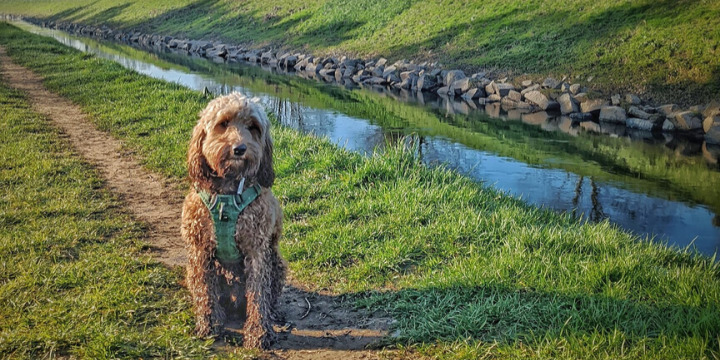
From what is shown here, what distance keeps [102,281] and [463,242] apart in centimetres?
354

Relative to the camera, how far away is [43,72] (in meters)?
21.5

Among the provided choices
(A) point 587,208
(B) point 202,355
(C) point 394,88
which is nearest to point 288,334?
(B) point 202,355

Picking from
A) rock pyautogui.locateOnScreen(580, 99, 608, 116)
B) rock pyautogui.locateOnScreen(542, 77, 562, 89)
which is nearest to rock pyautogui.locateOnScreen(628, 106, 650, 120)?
rock pyautogui.locateOnScreen(580, 99, 608, 116)

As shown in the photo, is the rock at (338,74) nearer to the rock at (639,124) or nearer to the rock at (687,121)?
the rock at (639,124)

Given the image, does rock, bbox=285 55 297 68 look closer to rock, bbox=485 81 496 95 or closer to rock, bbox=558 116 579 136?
rock, bbox=485 81 496 95

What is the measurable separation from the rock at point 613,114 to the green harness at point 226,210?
14465 mm

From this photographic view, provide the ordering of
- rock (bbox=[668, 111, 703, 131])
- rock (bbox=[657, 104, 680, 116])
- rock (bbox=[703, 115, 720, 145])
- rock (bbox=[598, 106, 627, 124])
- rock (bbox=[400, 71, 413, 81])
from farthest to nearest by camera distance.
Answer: rock (bbox=[400, 71, 413, 81]) → rock (bbox=[598, 106, 627, 124]) → rock (bbox=[657, 104, 680, 116]) → rock (bbox=[668, 111, 703, 131]) → rock (bbox=[703, 115, 720, 145])

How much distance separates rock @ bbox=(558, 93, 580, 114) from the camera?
17656 mm

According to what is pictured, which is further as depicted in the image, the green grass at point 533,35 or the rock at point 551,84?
the rock at point 551,84

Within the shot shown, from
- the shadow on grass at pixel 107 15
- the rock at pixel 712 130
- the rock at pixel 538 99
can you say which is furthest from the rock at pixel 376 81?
the shadow on grass at pixel 107 15

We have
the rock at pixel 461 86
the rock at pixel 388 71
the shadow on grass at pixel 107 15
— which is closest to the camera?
the rock at pixel 461 86

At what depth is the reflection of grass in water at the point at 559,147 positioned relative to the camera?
1181 cm

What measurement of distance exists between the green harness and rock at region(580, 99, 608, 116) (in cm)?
1485

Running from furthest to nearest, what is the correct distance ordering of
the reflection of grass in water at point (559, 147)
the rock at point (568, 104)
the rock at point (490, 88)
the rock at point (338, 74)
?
the rock at point (338, 74) → the rock at point (490, 88) → the rock at point (568, 104) → the reflection of grass in water at point (559, 147)
